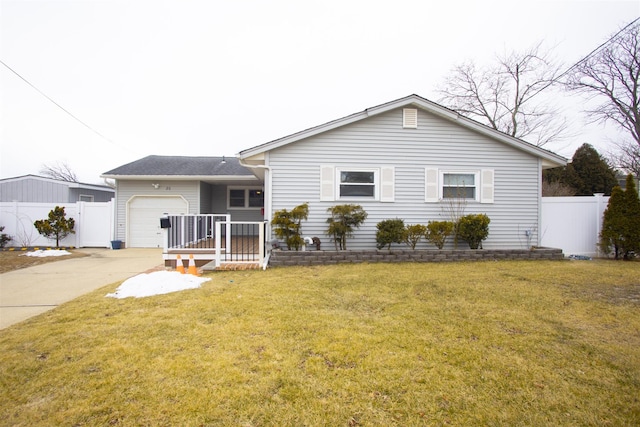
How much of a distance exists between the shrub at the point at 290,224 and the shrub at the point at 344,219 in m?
0.80

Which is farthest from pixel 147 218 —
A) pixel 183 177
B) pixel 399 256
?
pixel 399 256

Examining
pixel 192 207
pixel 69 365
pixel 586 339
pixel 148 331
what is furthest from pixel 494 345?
pixel 192 207

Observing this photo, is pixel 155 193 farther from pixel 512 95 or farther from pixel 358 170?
pixel 512 95

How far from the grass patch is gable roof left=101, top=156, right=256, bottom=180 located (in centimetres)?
796

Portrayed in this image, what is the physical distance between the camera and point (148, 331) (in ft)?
11.4

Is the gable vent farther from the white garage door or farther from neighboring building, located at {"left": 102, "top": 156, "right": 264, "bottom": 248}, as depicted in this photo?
the white garage door

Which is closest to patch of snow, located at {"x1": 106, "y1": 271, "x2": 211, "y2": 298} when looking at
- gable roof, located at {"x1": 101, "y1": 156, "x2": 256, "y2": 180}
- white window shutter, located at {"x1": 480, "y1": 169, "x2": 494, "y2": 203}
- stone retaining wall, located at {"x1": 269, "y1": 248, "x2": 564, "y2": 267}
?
stone retaining wall, located at {"x1": 269, "y1": 248, "x2": 564, "y2": 267}

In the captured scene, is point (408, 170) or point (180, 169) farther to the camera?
point (180, 169)

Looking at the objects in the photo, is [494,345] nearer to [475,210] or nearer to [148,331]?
[148,331]

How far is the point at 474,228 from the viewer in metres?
8.74

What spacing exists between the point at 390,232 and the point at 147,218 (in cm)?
1004

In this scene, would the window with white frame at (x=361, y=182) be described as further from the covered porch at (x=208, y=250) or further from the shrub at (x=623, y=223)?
the shrub at (x=623, y=223)

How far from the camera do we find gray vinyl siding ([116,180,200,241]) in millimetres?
12352

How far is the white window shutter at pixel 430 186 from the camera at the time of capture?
30.2 feet
